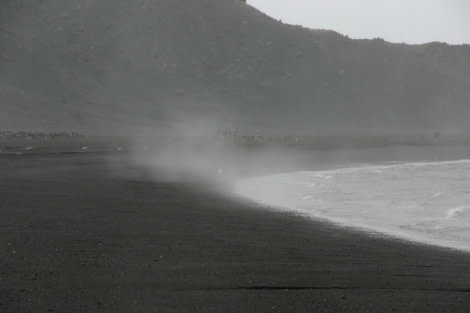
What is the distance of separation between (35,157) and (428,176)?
49.1ft

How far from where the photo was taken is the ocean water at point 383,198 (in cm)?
1417

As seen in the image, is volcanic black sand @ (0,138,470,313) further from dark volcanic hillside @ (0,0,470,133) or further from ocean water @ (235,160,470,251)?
dark volcanic hillside @ (0,0,470,133)

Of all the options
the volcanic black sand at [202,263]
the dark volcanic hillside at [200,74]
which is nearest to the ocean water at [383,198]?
the volcanic black sand at [202,263]

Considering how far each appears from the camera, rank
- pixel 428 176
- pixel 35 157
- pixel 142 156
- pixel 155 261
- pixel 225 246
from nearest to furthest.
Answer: pixel 155 261 < pixel 225 246 < pixel 428 176 < pixel 35 157 < pixel 142 156

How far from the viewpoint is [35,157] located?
102ft

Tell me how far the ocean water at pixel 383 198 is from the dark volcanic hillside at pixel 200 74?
3571 centimetres

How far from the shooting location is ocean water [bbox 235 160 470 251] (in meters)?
14.2

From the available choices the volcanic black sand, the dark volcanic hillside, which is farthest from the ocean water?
the dark volcanic hillside

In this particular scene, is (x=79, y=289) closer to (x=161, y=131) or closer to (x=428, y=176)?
(x=428, y=176)

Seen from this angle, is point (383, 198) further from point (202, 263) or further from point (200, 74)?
point (200, 74)

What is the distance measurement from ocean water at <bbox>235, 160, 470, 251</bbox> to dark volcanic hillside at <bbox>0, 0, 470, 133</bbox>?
3571 cm

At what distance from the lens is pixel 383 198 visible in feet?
66.0

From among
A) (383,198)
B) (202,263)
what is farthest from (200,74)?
(202,263)

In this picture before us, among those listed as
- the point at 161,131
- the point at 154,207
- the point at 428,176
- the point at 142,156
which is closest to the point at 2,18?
the point at 161,131
